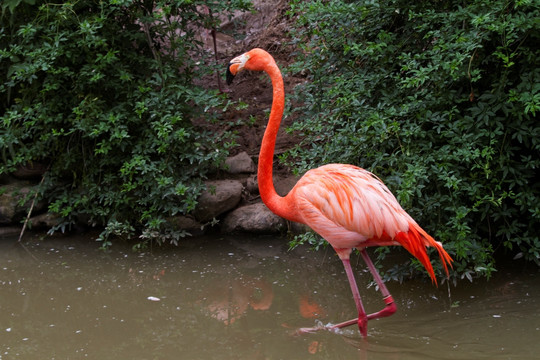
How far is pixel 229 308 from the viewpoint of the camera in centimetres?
453

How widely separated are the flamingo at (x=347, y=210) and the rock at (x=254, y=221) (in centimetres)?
165

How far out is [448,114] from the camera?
14.7ft

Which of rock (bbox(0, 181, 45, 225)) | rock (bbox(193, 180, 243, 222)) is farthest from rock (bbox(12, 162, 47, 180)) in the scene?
rock (bbox(193, 180, 243, 222))

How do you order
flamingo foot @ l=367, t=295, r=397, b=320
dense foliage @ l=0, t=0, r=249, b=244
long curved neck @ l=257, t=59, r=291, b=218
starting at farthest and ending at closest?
dense foliage @ l=0, t=0, r=249, b=244, long curved neck @ l=257, t=59, r=291, b=218, flamingo foot @ l=367, t=295, r=397, b=320

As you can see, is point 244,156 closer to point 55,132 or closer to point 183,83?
point 183,83

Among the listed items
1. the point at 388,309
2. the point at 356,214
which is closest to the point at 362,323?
the point at 388,309

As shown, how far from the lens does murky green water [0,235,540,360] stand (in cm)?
383

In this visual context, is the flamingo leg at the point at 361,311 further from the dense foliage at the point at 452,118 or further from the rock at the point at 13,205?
the rock at the point at 13,205

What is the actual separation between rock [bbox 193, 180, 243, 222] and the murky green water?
319 mm

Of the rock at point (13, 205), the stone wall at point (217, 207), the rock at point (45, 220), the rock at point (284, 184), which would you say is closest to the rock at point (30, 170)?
the stone wall at point (217, 207)

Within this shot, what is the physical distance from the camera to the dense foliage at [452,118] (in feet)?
13.9

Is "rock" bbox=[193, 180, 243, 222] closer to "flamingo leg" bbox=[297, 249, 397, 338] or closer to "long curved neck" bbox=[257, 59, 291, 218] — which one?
"long curved neck" bbox=[257, 59, 291, 218]

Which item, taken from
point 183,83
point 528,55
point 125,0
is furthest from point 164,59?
point 528,55

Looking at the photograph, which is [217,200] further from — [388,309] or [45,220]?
[388,309]
